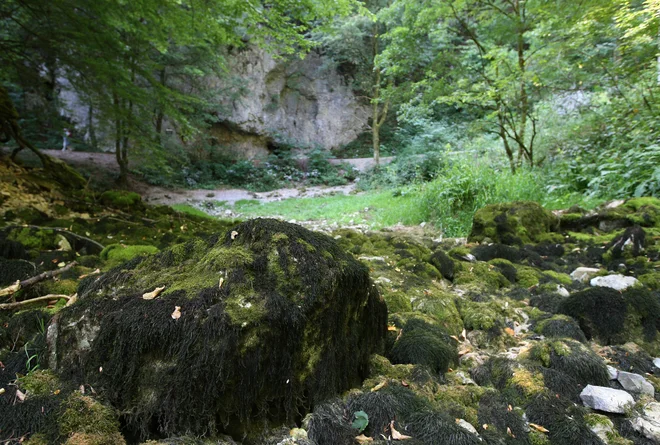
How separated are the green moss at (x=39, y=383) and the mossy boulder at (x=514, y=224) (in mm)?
4583

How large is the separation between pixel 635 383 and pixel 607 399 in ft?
1.04

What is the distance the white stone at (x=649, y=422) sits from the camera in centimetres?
153

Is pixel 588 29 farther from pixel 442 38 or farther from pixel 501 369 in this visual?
pixel 501 369

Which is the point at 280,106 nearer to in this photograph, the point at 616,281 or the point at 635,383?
the point at 616,281

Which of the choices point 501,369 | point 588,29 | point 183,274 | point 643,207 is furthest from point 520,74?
point 183,274

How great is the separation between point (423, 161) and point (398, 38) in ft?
20.9

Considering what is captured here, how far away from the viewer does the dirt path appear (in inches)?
525

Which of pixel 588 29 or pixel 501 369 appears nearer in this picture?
pixel 501 369

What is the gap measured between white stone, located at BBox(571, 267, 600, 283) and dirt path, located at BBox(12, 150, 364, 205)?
11980mm

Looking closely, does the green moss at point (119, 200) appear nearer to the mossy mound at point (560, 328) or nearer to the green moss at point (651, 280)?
the mossy mound at point (560, 328)

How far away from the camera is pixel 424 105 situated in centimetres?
927

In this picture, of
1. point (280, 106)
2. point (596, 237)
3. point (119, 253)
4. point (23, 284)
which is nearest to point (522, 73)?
point (596, 237)

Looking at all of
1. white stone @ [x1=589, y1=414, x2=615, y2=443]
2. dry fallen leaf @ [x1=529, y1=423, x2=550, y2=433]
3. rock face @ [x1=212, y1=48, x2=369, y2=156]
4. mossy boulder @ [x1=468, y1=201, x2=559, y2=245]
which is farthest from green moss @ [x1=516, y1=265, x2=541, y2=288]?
rock face @ [x1=212, y1=48, x2=369, y2=156]

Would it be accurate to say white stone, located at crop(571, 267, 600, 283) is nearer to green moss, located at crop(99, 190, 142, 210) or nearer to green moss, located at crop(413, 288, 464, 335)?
green moss, located at crop(413, 288, 464, 335)
